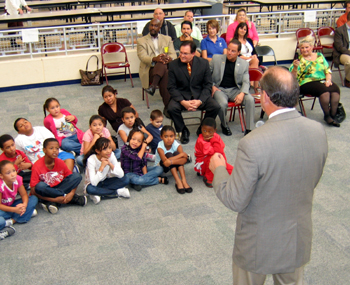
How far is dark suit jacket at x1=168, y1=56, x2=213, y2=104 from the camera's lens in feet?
16.7

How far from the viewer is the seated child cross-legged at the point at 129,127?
4.48m

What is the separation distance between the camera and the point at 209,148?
4004mm

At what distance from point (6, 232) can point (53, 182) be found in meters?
0.60

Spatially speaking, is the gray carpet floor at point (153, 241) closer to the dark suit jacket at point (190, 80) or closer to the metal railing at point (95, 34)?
the dark suit jacket at point (190, 80)

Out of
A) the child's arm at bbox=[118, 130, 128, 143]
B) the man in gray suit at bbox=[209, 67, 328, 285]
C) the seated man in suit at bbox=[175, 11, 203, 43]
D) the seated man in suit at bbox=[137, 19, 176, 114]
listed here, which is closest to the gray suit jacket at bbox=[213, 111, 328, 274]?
the man in gray suit at bbox=[209, 67, 328, 285]

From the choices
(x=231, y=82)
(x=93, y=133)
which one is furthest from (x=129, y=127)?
(x=231, y=82)

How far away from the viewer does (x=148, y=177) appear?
402 cm

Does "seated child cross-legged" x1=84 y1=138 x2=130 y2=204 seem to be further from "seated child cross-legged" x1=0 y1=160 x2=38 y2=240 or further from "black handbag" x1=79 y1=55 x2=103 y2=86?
"black handbag" x1=79 y1=55 x2=103 y2=86

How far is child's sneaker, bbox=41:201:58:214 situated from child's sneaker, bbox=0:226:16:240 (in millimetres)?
374

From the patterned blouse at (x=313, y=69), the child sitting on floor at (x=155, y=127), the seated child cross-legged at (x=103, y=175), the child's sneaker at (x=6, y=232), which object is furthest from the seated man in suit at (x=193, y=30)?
the child's sneaker at (x=6, y=232)

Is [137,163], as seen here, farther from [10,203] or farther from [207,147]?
[10,203]

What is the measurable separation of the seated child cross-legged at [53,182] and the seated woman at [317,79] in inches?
132

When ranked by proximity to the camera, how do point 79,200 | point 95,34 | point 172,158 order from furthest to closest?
point 95,34 < point 172,158 < point 79,200

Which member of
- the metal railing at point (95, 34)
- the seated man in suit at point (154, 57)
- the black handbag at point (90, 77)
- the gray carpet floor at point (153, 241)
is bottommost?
the gray carpet floor at point (153, 241)
